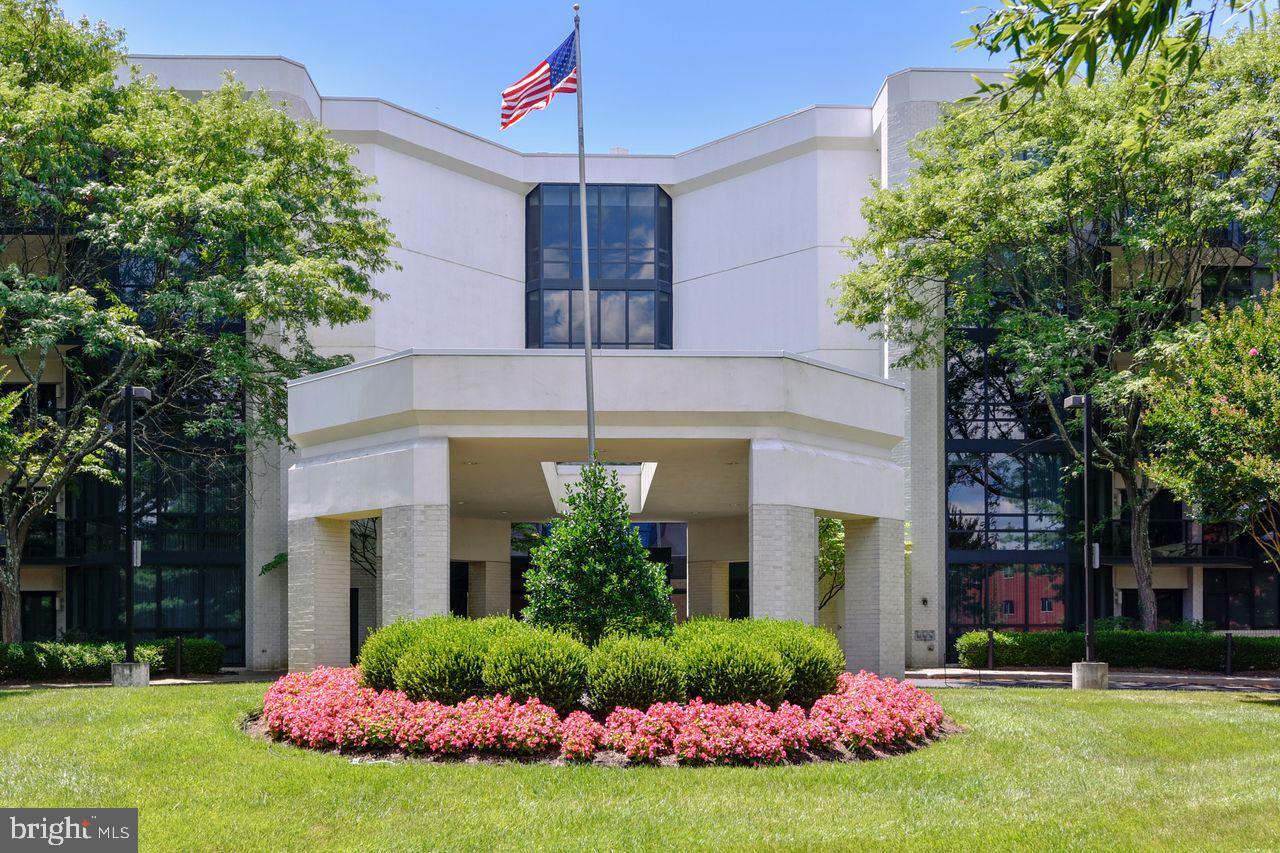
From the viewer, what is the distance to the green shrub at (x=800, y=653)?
1442 centimetres

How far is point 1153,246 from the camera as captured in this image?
2780 cm

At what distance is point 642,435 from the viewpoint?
65.8 feet

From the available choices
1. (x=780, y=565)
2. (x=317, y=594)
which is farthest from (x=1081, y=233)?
(x=317, y=594)

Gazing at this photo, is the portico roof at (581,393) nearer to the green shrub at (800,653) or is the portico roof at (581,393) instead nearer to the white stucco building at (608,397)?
the white stucco building at (608,397)

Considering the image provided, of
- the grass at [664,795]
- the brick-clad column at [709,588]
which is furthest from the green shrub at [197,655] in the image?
the grass at [664,795]

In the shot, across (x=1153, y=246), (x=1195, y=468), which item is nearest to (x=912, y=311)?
(x=1153, y=246)

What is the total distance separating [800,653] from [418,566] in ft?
25.1

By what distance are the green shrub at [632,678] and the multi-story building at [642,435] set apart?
5.80 m

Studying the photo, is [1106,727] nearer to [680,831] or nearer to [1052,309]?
[680,831]

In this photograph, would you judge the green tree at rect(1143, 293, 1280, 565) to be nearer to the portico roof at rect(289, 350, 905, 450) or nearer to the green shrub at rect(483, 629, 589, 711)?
the portico roof at rect(289, 350, 905, 450)

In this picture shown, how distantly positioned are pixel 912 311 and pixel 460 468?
1430 cm

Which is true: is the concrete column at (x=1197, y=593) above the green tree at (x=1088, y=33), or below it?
below

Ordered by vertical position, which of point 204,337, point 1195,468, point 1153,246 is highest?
point 1153,246

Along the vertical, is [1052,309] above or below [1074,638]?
above
